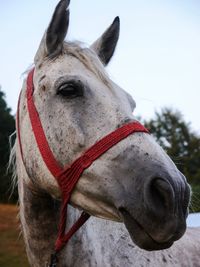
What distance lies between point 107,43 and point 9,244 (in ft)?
44.0

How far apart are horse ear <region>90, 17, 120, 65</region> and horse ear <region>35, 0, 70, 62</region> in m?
0.46

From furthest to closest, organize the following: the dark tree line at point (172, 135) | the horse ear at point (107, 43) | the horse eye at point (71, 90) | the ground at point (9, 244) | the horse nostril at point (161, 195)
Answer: the dark tree line at point (172, 135) → the ground at point (9, 244) → the horse ear at point (107, 43) → the horse eye at point (71, 90) → the horse nostril at point (161, 195)

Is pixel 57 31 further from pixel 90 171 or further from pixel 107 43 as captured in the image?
pixel 90 171

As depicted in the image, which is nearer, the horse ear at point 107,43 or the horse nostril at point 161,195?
the horse nostril at point 161,195

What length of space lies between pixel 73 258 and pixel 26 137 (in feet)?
3.00

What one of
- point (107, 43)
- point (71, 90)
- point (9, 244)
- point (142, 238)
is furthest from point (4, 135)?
point (142, 238)

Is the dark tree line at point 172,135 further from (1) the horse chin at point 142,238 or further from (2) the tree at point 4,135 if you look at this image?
(1) the horse chin at point 142,238

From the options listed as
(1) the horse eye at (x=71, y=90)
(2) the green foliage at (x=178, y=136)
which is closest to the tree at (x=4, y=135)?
(2) the green foliage at (x=178, y=136)

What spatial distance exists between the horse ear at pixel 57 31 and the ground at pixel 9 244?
7.16 metres

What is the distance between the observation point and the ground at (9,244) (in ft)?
38.9

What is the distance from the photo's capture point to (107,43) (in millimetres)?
3098

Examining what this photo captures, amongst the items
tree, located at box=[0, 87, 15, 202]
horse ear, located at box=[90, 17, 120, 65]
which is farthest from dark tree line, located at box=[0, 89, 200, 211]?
horse ear, located at box=[90, 17, 120, 65]

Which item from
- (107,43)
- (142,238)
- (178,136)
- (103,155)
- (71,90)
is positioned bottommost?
(178,136)

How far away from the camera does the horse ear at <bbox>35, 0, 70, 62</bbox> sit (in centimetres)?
249
